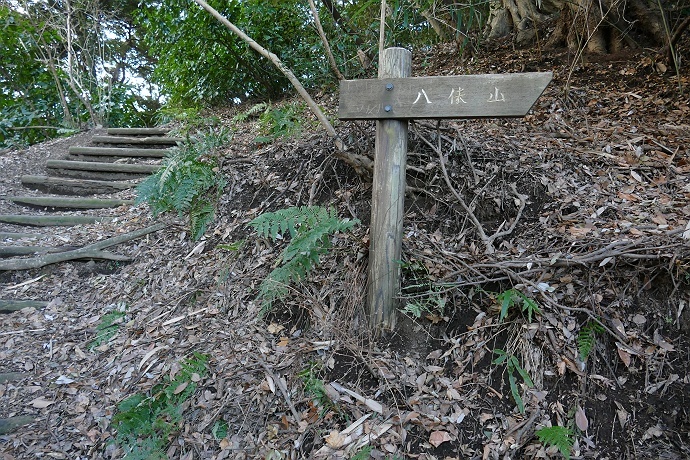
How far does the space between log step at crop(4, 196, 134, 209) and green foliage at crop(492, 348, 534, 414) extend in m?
4.81

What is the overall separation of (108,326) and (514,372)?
Answer: 3.09m

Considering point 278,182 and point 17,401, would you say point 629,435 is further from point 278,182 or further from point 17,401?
point 17,401

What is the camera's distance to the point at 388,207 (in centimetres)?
312

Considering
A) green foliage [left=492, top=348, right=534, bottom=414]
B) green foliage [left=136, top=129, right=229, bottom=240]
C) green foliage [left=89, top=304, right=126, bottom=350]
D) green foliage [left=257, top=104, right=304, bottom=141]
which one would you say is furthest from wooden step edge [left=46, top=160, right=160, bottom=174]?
green foliage [left=492, top=348, right=534, bottom=414]

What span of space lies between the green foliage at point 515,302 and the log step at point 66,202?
4.72 m

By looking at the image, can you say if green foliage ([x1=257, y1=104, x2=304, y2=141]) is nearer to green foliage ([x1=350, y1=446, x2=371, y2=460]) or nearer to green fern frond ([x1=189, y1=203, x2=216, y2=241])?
green fern frond ([x1=189, y1=203, x2=216, y2=241])

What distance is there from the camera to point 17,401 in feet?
11.6

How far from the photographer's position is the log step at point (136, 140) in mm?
7783

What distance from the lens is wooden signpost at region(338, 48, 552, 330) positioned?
279 centimetres

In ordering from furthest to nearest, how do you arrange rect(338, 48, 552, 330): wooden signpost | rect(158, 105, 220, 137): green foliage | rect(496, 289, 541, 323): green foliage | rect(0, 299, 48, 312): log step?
rect(158, 105, 220, 137): green foliage < rect(0, 299, 48, 312): log step < rect(496, 289, 541, 323): green foliage < rect(338, 48, 552, 330): wooden signpost

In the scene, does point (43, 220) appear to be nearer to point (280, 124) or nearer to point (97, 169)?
point (97, 169)

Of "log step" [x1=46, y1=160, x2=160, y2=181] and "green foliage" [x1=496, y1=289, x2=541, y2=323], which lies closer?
"green foliage" [x1=496, y1=289, x2=541, y2=323]

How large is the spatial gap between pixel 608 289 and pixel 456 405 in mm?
1202

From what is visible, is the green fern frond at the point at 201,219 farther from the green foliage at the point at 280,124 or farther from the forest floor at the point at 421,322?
the green foliage at the point at 280,124
